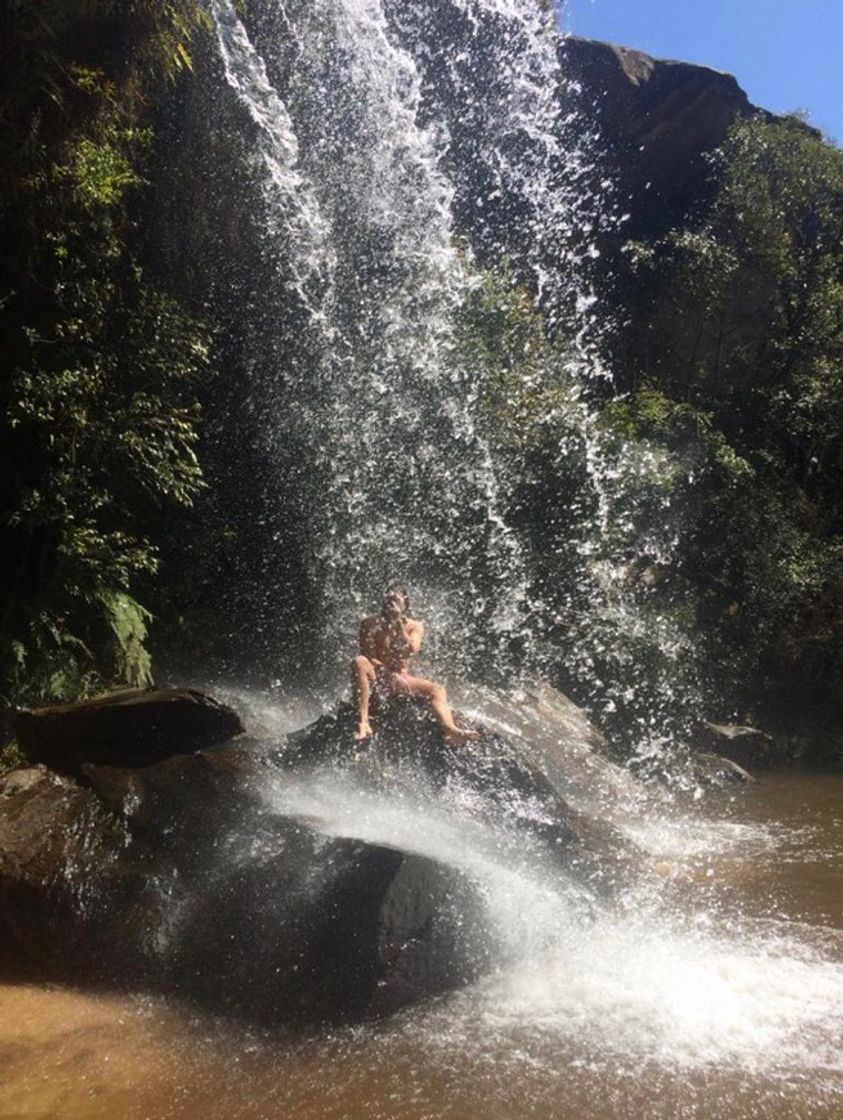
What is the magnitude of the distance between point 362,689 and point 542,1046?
3.28 meters

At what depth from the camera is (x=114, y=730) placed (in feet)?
21.0

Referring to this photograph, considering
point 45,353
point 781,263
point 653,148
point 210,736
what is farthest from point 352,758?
point 653,148

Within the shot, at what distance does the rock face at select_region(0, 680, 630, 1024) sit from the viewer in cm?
477

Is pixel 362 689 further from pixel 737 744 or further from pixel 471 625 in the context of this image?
pixel 737 744

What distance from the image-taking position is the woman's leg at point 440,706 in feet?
22.5

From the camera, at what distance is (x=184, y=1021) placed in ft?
14.8

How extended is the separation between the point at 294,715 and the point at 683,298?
14.0 m

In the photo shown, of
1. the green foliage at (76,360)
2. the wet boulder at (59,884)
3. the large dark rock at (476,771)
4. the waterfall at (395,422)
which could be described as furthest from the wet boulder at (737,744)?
the wet boulder at (59,884)

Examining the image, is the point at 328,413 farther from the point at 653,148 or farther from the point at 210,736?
the point at 653,148

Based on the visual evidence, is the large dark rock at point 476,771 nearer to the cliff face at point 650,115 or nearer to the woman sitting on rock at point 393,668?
the woman sitting on rock at point 393,668

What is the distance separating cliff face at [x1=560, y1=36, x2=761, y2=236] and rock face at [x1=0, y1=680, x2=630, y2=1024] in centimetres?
1816

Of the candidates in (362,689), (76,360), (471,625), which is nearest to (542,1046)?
(362,689)

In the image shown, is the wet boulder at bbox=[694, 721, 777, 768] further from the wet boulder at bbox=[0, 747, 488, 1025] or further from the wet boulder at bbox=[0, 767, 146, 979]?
the wet boulder at bbox=[0, 767, 146, 979]

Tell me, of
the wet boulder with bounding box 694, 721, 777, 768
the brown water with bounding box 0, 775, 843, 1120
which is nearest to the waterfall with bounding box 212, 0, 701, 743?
the wet boulder with bounding box 694, 721, 777, 768
